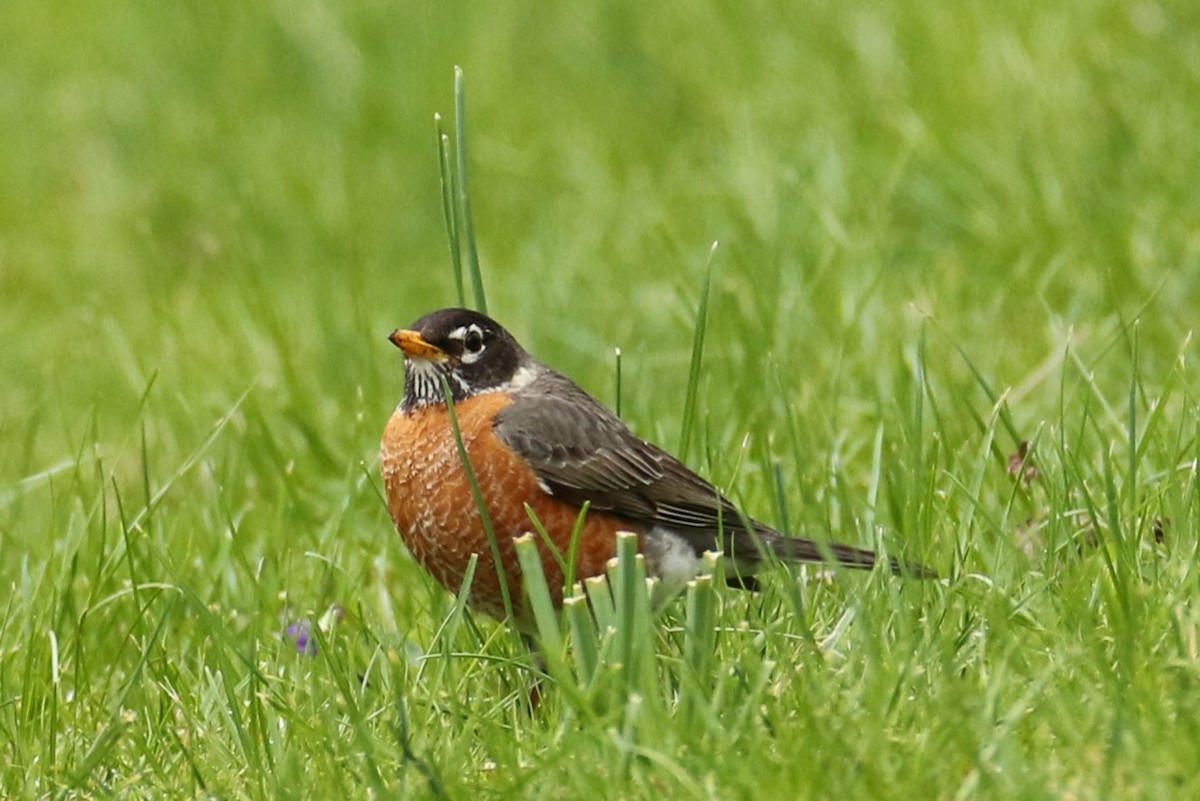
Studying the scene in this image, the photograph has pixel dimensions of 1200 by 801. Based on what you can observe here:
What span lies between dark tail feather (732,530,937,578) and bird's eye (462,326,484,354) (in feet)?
2.62

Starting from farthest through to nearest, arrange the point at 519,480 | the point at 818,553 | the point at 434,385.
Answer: the point at 434,385 → the point at 519,480 → the point at 818,553

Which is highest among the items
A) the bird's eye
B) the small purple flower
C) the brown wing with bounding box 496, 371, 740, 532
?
the bird's eye

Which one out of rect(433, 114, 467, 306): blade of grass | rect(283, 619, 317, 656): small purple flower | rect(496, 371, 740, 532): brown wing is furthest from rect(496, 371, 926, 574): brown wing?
rect(283, 619, 317, 656): small purple flower

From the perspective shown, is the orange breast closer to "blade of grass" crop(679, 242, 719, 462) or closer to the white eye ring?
the white eye ring

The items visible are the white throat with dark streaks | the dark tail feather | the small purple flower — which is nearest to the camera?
the dark tail feather

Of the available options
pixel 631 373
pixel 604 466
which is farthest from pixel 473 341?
pixel 631 373

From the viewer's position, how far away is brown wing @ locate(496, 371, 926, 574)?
4602 mm

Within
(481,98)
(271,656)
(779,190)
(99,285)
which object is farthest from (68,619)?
(481,98)

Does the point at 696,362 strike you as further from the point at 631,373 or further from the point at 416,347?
the point at 631,373

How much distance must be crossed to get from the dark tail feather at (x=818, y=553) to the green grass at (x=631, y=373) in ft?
0.24

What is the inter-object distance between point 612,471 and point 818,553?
0.68 m

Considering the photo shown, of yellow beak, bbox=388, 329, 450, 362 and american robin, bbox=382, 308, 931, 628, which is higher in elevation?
yellow beak, bbox=388, 329, 450, 362

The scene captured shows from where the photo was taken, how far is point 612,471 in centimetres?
475

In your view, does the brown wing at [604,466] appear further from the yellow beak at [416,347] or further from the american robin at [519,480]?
the yellow beak at [416,347]
